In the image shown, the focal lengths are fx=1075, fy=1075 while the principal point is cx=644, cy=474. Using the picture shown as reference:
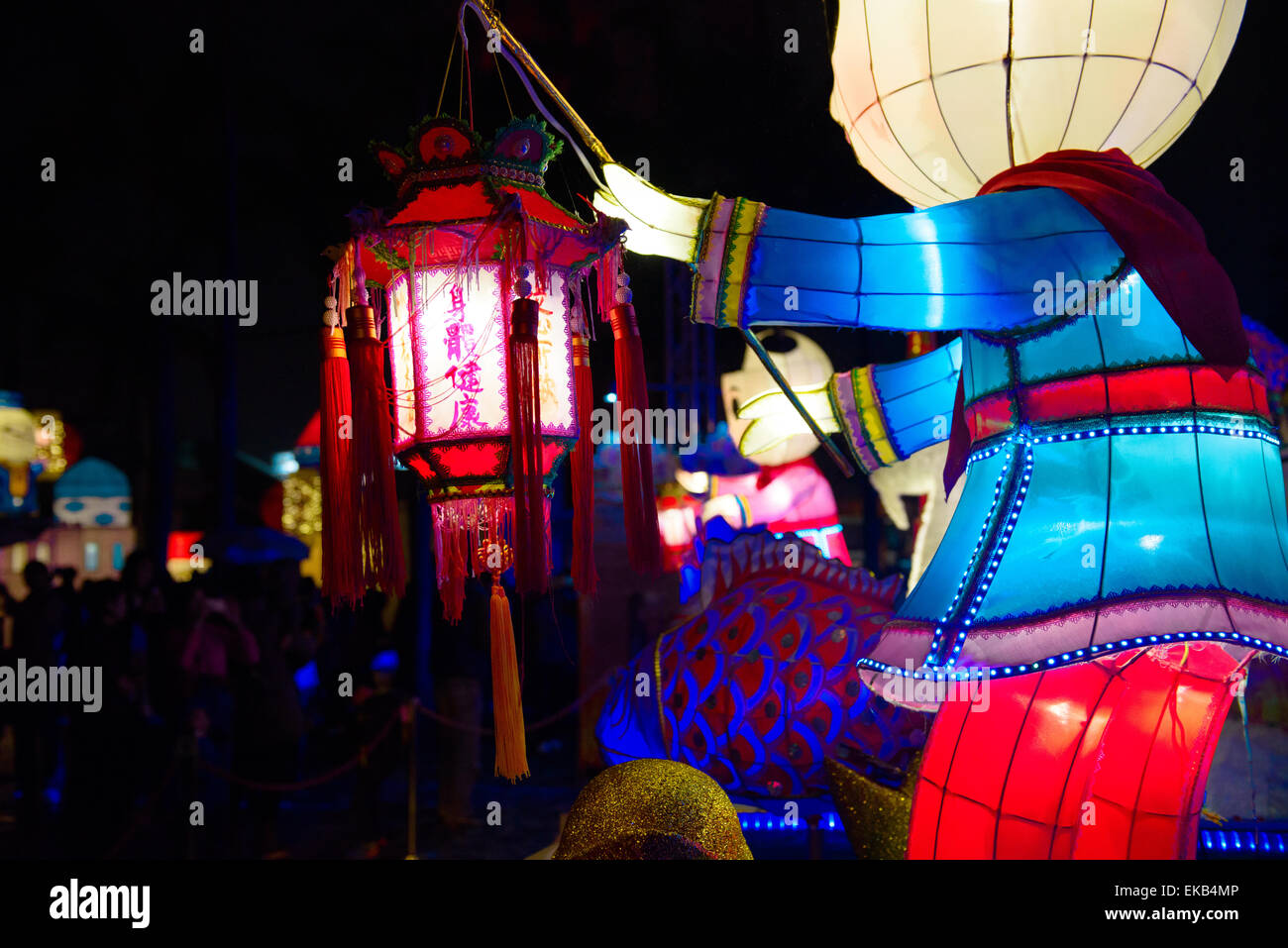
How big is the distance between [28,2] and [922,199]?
15.7 feet

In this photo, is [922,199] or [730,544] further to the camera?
[730,544]

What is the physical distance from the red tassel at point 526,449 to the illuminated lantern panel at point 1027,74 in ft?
3.73

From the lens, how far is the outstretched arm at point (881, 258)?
2.16 meters

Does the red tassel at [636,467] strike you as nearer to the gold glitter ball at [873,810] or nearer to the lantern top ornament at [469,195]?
the lantern top ornament at [469,195]

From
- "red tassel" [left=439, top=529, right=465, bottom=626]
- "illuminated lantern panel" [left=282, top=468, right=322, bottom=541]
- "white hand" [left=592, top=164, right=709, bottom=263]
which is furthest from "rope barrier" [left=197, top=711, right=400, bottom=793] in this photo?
"illuminated lantern panel" [left=282, top=468, right=322, bottom=541]

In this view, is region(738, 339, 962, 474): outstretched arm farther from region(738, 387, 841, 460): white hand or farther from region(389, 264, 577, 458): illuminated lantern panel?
region(389, 264, 577, 458): illuminated lantern panel

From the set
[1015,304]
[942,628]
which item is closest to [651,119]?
[1015,304]

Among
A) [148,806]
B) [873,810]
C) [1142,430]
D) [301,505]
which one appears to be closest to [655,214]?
[1142,430]

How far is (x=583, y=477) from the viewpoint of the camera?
8.64 feet

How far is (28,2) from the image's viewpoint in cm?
533

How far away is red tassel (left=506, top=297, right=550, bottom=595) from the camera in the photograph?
7.38 feet

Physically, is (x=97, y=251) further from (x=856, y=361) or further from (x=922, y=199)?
(x=922, y=199)

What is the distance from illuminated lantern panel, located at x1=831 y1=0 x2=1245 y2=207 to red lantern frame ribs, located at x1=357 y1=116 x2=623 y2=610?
87 centimetres

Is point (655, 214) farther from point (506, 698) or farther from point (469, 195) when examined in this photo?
point (506, 698)
